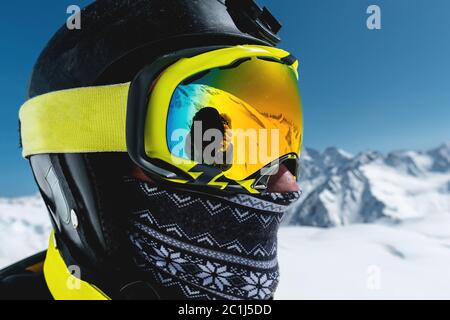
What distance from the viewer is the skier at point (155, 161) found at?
1.49 metres

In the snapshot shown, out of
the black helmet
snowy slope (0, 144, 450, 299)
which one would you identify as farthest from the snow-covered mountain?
the black helmet

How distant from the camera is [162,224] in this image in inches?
60.6

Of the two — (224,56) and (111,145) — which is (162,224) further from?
(224,56)

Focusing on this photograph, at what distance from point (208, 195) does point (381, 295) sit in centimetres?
354

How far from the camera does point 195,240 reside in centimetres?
154

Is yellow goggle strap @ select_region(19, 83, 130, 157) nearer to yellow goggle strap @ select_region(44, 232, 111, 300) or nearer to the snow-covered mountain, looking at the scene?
yellow goggle strap @ select_region(44, 232, 111, 300)

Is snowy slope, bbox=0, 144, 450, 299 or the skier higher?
the skier

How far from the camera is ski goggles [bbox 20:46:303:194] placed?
4.83ft

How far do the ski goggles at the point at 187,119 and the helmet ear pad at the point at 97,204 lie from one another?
64mm

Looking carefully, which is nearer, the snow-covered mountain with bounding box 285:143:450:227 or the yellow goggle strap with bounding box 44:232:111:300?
the yellow goggle strap with bounding box 44:232:111:300

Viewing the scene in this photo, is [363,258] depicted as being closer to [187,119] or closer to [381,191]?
[187,119]

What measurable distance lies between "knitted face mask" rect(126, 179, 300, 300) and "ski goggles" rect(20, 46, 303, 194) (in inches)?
2.5

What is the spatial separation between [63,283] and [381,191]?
157 meters

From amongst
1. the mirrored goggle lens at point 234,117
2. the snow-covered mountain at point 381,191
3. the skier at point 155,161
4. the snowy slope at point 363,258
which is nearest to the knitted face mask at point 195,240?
the skier at point 155,161
